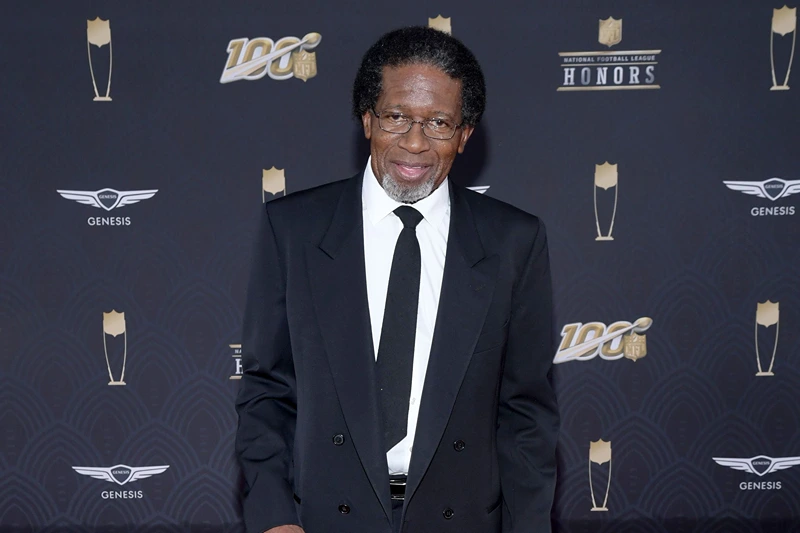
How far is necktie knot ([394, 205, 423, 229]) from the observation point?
1.76 metres

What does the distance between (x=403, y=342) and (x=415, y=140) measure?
425 mm

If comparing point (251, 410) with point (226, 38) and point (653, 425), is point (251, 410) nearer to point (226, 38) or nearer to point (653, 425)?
point (226, 38)

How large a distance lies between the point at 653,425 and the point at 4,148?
2.81 meters

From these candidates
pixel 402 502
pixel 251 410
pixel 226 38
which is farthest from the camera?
pixel 226 38

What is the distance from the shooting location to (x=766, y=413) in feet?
11.0

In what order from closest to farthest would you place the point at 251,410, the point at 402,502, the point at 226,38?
the point at 402,502
the point at 251,410
the point at 226,38

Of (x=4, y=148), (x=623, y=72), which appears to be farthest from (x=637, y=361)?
(x=4, y=148)

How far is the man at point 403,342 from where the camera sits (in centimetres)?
167

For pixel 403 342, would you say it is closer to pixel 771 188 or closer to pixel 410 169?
pixel 410 169

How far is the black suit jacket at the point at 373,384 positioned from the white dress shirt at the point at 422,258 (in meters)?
0.03

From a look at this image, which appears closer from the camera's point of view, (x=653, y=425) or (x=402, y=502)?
(x=402, y=502)

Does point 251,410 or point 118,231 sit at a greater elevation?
point 118,231

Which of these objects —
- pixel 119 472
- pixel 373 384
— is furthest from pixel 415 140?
pixel 119 472

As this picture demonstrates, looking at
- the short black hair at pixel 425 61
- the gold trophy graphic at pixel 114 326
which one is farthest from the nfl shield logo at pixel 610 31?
the gold trophy graphic at pixel 114 326
